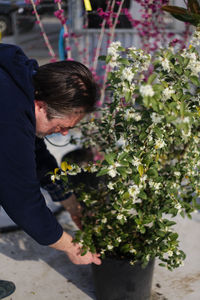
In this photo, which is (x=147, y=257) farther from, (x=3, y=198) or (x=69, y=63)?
(x=69, y=63)

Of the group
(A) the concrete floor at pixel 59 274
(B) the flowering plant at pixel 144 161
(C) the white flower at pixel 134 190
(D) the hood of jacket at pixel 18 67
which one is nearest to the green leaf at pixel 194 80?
(B) the flowering plant at pixel 144 161

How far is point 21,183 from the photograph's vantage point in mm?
1452

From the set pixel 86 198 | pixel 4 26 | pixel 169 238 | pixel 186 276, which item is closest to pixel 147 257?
pixel 169 238

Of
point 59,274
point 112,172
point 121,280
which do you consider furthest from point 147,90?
point 59,274

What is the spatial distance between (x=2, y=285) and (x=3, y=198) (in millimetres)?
1009

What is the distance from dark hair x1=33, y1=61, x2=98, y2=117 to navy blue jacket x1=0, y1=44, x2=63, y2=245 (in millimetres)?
56

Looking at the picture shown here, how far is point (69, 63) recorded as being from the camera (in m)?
1.61

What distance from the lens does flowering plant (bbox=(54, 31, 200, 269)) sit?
57.9 inches

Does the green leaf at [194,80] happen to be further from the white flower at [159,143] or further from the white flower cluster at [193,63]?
the white flower at [159,143]

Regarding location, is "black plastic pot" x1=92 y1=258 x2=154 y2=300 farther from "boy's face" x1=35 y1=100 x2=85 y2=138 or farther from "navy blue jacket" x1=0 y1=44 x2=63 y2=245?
"boy's face" x1=35 y1=100 x2=85 y2=138

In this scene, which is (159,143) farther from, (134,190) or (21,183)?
(21,183)

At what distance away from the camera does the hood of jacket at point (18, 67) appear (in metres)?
1.49

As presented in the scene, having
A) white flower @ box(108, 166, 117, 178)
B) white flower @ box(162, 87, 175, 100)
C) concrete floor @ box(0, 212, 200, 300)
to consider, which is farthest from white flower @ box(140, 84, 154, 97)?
concrete floor @ box(0, 212, 200, 300)

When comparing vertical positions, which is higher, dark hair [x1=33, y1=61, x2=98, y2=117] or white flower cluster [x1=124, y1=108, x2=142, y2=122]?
dark hair [x1=33, y1=61, x2=98, y2=117]
